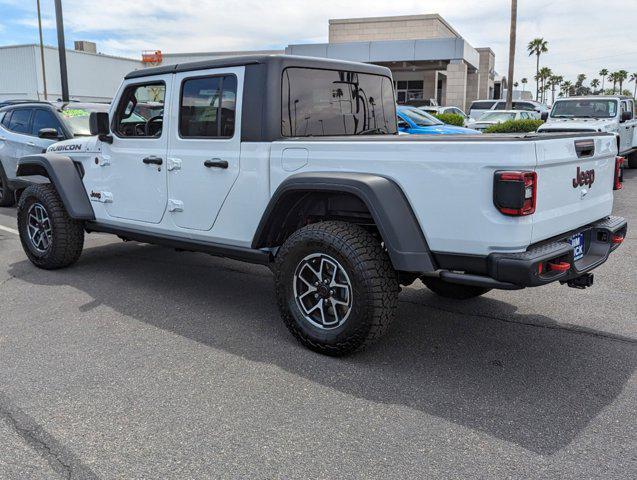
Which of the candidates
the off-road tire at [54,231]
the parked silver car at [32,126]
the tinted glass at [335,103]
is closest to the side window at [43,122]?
the parked silver car at [32,126]

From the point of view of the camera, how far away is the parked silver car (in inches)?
353

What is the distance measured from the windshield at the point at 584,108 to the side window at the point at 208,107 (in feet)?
38.2

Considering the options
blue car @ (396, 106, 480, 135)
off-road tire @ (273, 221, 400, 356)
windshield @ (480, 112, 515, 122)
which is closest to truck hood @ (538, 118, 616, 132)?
blue car @ (396, 106, 480, 135)

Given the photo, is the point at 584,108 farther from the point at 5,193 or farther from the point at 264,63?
the point at 5,193

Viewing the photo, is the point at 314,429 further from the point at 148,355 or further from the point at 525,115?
the point at 525,115

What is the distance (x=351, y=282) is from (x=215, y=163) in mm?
1496

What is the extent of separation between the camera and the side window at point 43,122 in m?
9.05

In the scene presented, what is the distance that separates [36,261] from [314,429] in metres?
4.29

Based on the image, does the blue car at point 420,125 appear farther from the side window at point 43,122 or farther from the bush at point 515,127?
the side window at point 43,122

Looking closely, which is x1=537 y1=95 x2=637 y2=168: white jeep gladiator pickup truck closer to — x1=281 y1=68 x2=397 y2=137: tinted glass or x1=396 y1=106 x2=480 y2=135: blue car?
x1=396 y1=106 x2=480 y2=135: blue car

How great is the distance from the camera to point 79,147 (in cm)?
577

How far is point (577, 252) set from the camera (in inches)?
150

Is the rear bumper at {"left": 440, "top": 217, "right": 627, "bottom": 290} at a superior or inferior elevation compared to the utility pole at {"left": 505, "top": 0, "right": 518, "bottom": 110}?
inferior

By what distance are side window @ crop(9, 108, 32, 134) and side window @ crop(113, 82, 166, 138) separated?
511cm
